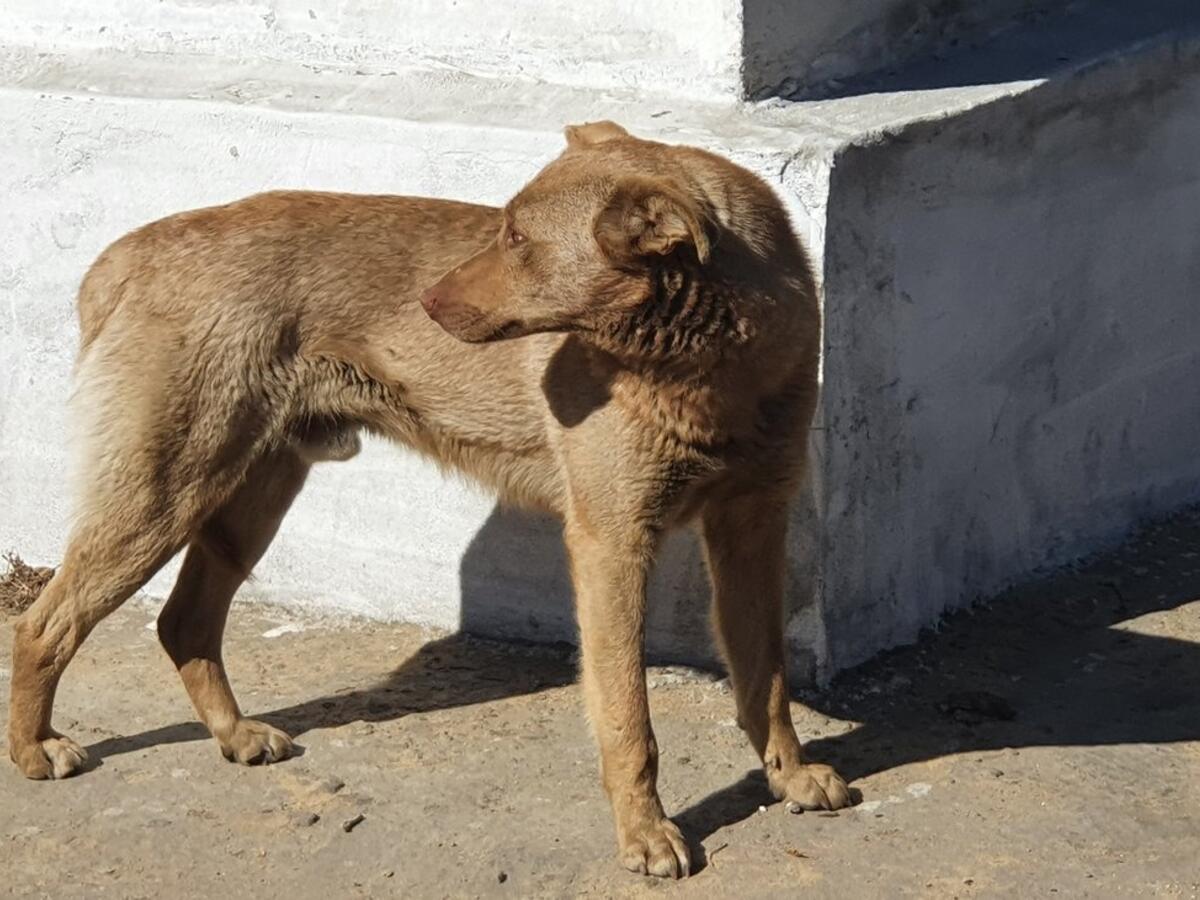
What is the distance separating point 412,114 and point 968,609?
2.37 metres

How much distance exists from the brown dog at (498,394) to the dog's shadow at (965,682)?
35 cm

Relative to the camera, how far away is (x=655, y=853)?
4.80 m

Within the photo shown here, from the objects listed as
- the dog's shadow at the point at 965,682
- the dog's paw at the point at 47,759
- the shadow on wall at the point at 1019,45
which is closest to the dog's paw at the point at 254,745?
the dog's shadow at the point at 965,682

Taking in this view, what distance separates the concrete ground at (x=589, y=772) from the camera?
15.9ft

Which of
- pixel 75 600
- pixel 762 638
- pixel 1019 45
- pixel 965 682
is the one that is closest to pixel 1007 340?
pixel 1019 45

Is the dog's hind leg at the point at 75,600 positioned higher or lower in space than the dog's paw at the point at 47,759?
higher

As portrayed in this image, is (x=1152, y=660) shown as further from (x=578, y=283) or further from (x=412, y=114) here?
(x=412, y=114)

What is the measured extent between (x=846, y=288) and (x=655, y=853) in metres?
1.74

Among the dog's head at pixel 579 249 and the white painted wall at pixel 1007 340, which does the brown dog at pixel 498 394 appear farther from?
the white painted wall at pixel 1007 340

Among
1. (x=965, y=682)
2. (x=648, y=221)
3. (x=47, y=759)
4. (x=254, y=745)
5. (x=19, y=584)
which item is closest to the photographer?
(x=648, y=221)

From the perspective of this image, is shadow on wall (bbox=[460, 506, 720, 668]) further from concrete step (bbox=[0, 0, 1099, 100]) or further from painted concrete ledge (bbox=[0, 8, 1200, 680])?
concrete step (bbox=[0, 0, 1099, 100])

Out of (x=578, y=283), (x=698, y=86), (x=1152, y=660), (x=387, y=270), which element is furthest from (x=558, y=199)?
(x=1152, y=660)

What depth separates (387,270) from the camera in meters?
5.28

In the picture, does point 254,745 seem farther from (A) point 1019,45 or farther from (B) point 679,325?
(A) point 1019,45
